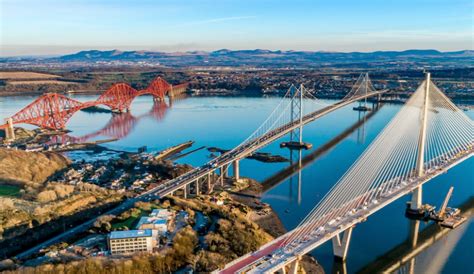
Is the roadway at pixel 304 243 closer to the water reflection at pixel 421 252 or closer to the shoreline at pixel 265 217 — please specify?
the shoreline at pixel 265 217

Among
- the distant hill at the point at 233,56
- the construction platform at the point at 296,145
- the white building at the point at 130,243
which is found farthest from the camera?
the distant hill at the point at 233,56

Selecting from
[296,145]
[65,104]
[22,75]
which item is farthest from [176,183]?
[22,75]

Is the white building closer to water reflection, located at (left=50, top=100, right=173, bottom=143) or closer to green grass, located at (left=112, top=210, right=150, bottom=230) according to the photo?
green grass, located at (left=112, top=210, right=150, bottom=230)

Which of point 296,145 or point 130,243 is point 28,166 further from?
point 296,145

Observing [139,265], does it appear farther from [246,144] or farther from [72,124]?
[72,124]

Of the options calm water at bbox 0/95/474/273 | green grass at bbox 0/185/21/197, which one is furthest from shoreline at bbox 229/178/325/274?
green grass at bbox 0/185/21/197

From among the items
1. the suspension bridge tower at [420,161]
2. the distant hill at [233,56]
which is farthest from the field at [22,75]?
the distant hill at [233,56]
